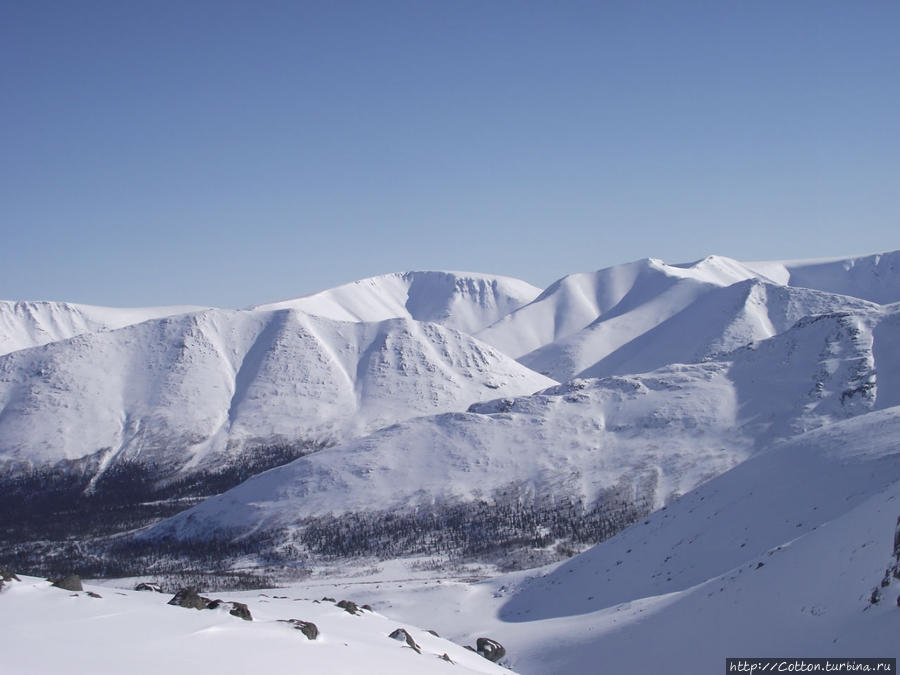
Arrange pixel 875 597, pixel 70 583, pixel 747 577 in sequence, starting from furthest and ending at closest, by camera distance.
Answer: pixel 747 577 < pixel 70 583 < pixel 875 597

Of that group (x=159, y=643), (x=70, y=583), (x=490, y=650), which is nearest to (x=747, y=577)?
(x=490, y=650)

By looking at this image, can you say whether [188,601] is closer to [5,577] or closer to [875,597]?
[5,577]

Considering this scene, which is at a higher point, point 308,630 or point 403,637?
point 308,630

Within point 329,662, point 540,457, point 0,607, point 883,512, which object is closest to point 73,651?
point 0,607

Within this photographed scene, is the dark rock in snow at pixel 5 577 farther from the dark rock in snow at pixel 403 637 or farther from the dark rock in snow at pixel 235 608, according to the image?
the dark rock in snow at pixel 403 637

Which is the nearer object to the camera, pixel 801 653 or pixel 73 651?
pixel 73 651

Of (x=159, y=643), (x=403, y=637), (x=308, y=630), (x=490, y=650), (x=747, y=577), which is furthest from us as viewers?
(x=490, y=650)

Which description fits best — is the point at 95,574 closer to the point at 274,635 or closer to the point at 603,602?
the point at 603,602

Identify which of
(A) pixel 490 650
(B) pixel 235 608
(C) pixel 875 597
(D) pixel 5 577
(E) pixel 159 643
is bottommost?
(A) pixel 490 650

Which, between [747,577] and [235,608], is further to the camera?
[747,577]
